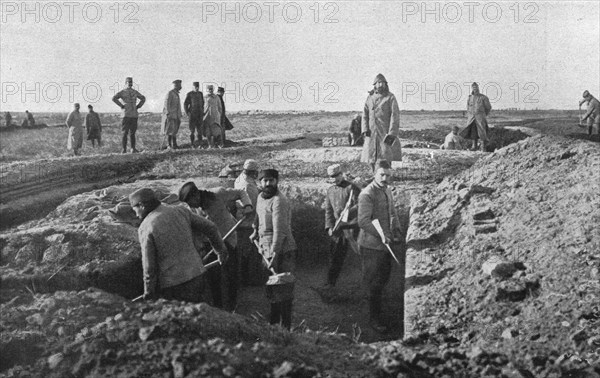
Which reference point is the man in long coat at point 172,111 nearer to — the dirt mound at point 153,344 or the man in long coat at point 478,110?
the man in long coat at point 478,110

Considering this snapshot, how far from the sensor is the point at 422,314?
6020mm

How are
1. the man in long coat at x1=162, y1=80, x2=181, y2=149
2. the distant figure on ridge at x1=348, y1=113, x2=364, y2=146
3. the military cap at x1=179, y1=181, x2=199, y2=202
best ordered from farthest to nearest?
the distant figure on ridge at x1=348, y1=113, x2=364, y2=146, the man in long coat at x1=162, y1=80, x2=181, y2=149, the military cap at x1=179, y1=181, x2=199, y2=202

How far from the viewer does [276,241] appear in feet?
20.7

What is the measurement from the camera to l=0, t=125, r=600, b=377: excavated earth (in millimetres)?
4012

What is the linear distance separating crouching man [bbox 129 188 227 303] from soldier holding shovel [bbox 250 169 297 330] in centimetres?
109

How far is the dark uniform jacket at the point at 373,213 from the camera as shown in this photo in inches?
265

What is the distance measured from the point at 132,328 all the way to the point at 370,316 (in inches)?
135

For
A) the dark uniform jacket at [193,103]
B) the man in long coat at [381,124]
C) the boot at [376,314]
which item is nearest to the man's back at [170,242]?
the boot at [376,314]

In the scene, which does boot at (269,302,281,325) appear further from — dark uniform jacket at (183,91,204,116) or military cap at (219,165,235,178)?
dark uniform jacket at (183,91,204,116)

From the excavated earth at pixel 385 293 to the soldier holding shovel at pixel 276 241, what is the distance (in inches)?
9.6

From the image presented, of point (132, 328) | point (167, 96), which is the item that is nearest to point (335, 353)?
point (132, 328)

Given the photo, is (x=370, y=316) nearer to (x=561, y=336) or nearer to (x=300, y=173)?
(x=561, y=336)

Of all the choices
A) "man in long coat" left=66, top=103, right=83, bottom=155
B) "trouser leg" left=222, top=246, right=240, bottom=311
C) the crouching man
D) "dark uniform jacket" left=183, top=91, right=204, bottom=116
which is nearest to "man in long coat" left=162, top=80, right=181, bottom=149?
"dark uniform jacket" left=183, top=91, right=204, bottom=116

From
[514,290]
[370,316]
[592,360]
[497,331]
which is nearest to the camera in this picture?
[592,360]
